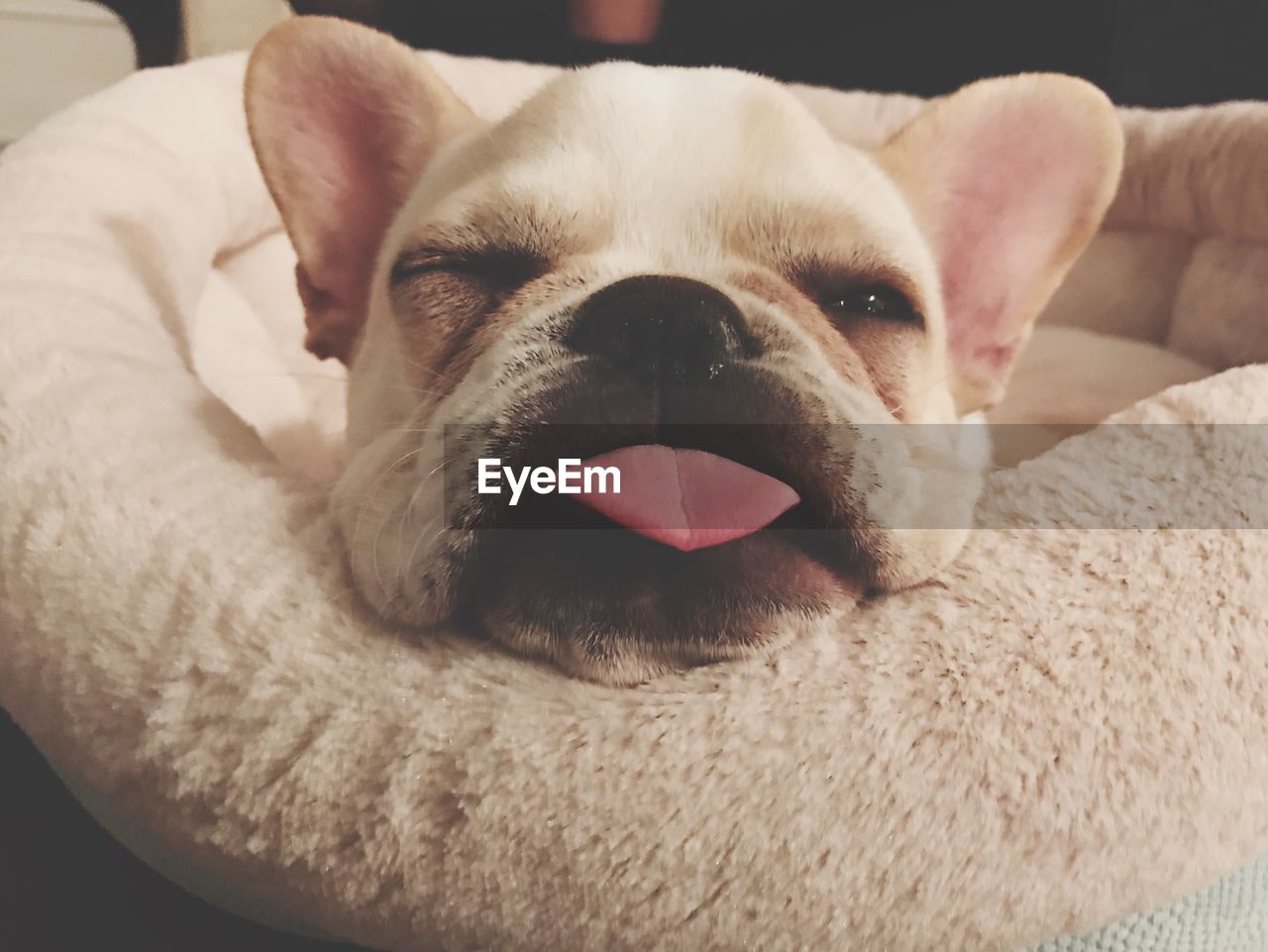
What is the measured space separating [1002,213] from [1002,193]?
0.09 ft

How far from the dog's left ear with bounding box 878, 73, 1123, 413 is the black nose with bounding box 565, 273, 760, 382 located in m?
0.65

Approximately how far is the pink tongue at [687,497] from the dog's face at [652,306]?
0.05ft

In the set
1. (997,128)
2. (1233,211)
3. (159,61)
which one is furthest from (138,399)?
(159,61)

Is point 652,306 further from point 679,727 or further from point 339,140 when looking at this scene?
point 339,140

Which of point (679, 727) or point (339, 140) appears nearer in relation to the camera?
point (679, 727)

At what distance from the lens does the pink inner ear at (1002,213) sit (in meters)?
1.25

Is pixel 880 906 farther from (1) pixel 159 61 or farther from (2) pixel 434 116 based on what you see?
(1) pixel 159 61

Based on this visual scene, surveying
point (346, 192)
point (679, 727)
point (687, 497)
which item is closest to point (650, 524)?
point (687, 497)

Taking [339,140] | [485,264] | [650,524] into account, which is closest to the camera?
[650,524]

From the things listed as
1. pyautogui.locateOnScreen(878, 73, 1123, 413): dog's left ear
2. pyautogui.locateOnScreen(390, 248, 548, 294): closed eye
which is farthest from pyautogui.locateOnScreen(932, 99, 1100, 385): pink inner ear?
pyautogui.locateOnScreen(390, 248, 548, 294): closed eye

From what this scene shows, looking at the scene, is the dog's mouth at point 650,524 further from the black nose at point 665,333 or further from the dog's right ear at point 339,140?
the dog's right ear at point 339,140

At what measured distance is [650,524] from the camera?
69cm

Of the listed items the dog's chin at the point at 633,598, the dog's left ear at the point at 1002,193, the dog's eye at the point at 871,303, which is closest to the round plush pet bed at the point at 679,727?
the dog's chin at the point at 633,598

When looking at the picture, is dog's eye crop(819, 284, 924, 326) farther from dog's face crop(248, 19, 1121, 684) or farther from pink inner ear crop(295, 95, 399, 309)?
pink inner ear crop(295, 95, 399, 309)
